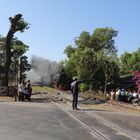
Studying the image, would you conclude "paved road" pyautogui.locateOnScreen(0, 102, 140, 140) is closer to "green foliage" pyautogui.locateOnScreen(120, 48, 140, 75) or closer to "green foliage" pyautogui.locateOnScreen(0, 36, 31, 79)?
"green foliage" pyautogui.locateOnScreen(0, 36, 31, 79)

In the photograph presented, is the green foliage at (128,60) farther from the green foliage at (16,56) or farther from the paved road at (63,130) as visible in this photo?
the paved road at (63,130)

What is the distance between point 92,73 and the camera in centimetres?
8006

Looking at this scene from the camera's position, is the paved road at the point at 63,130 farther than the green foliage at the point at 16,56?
No

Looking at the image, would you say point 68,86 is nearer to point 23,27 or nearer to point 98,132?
point 23,27

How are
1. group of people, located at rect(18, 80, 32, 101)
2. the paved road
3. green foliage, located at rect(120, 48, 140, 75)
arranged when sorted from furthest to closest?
green foliage, located at rect(120, 48, 140, 75)
group of people, located at rect(18, 80, 32, 101)
the paved road

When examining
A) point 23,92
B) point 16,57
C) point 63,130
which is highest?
point 16,57

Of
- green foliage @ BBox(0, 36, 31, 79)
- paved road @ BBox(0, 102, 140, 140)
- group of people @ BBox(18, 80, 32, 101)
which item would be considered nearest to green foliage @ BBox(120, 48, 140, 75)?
green foliage @ BBox(0, 36, 31, 79)

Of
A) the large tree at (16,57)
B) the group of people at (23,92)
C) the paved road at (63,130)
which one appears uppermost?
the large tree at (16,57)

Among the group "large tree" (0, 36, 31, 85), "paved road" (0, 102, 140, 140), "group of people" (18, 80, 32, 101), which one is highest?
"large tree" (0, 36, 31, 85)

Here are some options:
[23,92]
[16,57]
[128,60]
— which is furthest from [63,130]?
[128,60]

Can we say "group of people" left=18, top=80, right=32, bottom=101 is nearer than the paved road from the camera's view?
No

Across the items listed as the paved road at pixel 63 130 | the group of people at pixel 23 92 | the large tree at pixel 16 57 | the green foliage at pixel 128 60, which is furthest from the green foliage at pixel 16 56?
the paved road at pixel 63 130

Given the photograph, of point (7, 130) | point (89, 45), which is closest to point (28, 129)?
point (7, 130)

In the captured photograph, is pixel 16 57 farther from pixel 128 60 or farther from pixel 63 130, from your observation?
pixel 63 130
